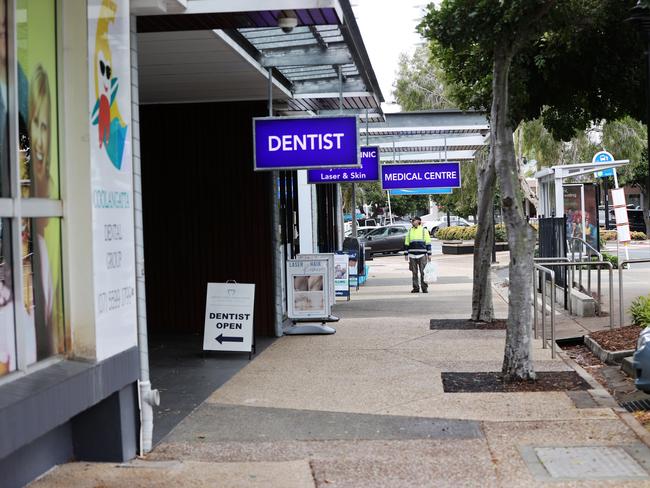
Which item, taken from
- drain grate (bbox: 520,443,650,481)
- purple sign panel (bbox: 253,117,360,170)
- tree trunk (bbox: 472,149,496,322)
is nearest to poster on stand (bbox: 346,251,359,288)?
tree trunk (bbox: 472,149,496,322)

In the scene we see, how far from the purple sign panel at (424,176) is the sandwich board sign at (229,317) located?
10992 millimetres

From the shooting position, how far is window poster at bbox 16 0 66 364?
551 cm

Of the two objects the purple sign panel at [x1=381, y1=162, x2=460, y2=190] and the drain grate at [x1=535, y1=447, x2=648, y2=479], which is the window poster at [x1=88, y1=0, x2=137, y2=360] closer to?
the drain grate at [x1=535, y1=447, x2=648, y2=479]

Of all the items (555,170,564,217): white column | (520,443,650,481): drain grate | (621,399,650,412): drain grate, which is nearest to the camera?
(520,443,650,481): drain grate

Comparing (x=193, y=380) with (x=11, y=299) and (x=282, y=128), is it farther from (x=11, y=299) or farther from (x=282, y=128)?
(x=11, y=299)

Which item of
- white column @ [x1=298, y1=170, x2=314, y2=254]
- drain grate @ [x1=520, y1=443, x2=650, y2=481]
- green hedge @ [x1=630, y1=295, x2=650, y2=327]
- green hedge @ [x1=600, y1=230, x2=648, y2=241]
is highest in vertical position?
white column @ [x1=298, y1=170, x2=314, y2=254]

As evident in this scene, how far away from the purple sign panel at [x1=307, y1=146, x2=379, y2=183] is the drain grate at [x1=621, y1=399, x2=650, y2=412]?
9433 mm

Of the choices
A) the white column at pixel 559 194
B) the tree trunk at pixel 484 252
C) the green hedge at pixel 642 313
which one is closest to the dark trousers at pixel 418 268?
the white column at pixel 559 194

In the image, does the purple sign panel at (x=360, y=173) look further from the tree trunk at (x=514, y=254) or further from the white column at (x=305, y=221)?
the tree trunk at (x=514, y=254)

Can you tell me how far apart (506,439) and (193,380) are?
13.1 ft

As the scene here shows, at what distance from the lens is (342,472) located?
20.8 ft

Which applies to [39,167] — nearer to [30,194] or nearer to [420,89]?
[30,194]

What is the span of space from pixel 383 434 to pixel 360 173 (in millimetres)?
10964

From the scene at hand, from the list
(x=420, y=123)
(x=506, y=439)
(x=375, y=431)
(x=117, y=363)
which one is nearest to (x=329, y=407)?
(x=375, y=431)
